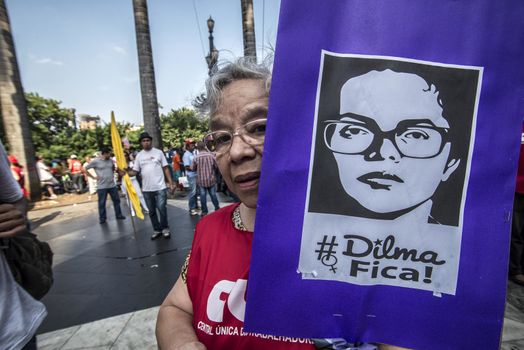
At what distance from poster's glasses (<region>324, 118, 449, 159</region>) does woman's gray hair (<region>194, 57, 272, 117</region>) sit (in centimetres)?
40

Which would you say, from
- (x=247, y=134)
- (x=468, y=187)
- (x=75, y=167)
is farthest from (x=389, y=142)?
(x=75, y=167)

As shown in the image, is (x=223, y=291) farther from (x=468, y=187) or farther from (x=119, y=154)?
(x=119, y=154)

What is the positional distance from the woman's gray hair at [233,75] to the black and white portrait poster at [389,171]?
1.34ft

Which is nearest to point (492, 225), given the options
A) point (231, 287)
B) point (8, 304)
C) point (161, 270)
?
Answer: point (231, 287)

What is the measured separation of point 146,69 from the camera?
849 cm

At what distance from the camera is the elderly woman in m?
0.93

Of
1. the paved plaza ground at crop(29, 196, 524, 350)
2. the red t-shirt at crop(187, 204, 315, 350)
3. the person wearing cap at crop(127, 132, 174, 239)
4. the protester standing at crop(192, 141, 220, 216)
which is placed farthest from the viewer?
the protester standing at crop(192, 141, 220, 216)

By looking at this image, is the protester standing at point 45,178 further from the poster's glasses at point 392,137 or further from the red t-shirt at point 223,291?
the poster's glasses at point 392,137

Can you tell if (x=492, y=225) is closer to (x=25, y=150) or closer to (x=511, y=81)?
(x=511, y=81)

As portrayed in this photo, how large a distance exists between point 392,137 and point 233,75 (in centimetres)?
62

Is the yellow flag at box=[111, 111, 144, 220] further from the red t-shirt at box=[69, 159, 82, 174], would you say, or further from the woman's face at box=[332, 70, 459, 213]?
the red t-shirt at box=[69, 159, 82, 174]

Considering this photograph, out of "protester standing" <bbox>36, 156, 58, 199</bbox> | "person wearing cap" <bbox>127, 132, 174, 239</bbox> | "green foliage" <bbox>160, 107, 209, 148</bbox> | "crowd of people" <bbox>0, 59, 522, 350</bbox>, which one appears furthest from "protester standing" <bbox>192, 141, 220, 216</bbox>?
"green foliage" <bbox>160, 107, 209, 148</bbox>

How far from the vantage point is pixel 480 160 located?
0.65 meters

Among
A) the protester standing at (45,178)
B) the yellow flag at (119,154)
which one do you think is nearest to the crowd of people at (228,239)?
the yellow flag at (119,154)
